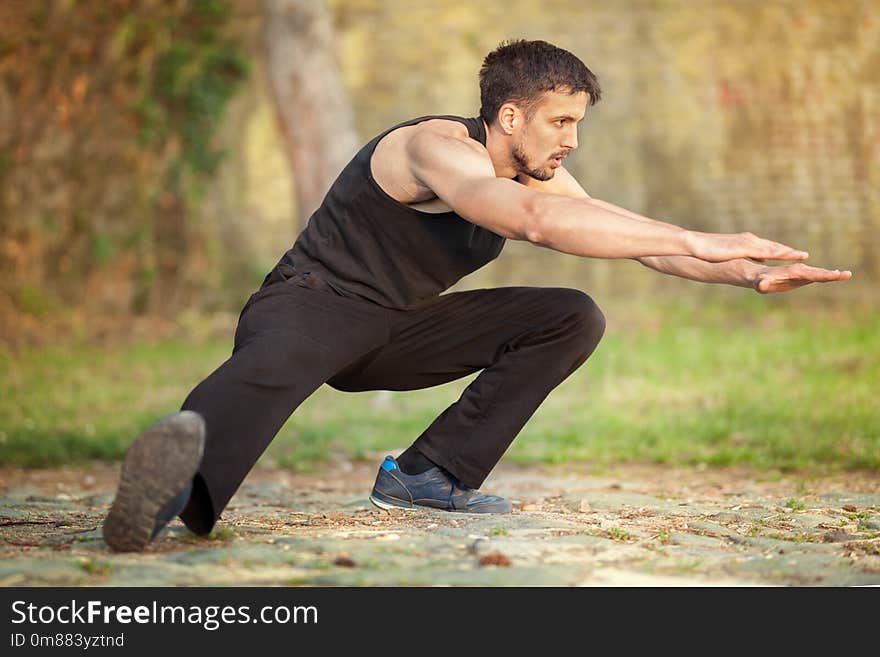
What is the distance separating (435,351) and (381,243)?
19.3 inches

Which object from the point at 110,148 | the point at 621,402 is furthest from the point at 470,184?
the point at 110,148

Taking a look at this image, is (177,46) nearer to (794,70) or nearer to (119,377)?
(119,377)

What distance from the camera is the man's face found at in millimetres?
4031

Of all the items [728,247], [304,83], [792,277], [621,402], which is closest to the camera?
[728,247]

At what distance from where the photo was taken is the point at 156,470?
3316 mm

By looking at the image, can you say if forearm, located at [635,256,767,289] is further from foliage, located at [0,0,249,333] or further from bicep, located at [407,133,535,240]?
foliage, located at [0,0,249,333]

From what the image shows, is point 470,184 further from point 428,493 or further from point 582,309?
point 428,493

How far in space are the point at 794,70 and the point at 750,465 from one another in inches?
232

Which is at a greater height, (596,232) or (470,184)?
(470,184)

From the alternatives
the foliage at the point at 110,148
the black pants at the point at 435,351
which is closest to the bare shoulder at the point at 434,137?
the black pants at the point at 435,351

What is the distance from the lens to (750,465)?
20.6ft

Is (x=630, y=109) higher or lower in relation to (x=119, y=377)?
higher

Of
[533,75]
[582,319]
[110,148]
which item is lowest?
[582,319]
